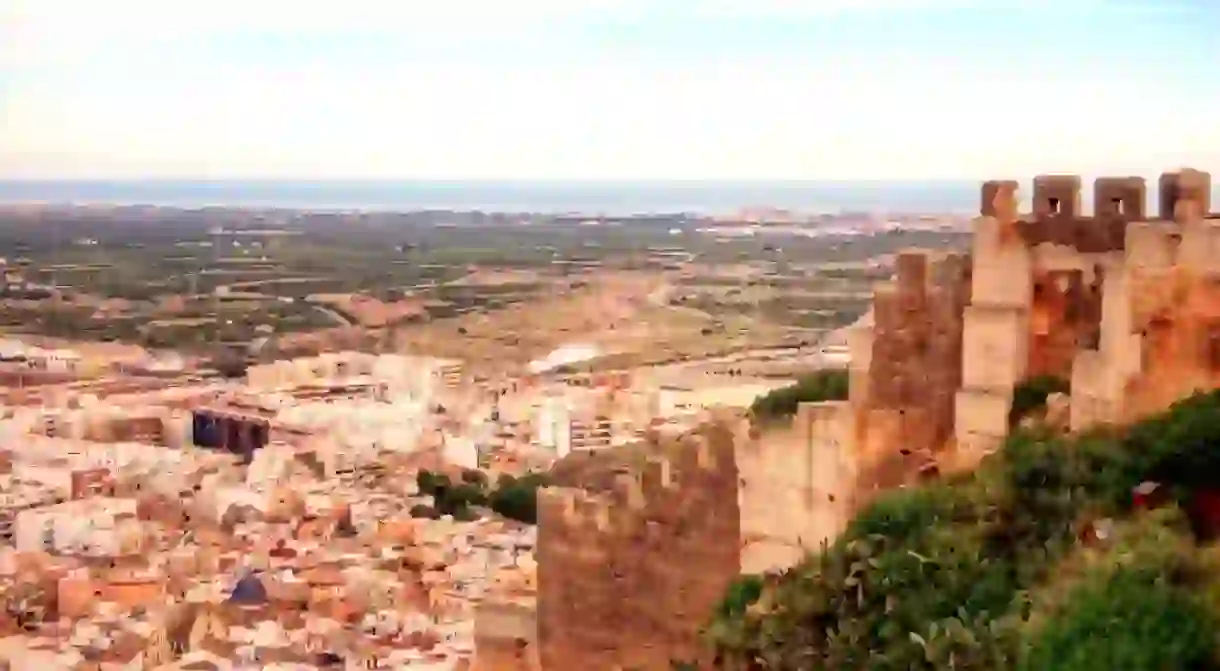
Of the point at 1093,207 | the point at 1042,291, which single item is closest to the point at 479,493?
the point at 1093,207

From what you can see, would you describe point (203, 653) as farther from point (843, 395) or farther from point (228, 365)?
point (228, 365)

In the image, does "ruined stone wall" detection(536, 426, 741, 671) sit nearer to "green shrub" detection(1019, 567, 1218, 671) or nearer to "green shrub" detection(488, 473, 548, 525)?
"green shrub" detection(1019, 567, 1218, 671)

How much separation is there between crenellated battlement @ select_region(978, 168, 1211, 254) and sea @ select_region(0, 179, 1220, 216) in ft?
11.7

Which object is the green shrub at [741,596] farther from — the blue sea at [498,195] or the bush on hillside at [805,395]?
the blue sea at [498,195]

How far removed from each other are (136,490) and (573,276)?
650 cm

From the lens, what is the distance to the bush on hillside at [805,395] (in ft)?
15.1

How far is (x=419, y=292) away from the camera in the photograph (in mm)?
20719

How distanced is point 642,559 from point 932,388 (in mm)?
784

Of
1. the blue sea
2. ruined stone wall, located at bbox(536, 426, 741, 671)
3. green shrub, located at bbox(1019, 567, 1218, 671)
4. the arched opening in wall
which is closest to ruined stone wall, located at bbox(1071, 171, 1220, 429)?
the arched opening in wall

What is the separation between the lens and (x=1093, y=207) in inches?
143

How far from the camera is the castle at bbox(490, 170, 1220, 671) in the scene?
2.98 metres

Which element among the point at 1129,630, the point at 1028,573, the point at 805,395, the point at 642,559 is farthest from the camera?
the point at 805,395

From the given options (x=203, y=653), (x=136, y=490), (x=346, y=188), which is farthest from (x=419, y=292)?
(x=203, y=653)

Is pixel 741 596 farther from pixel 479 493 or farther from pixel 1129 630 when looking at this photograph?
pixel 479 493
